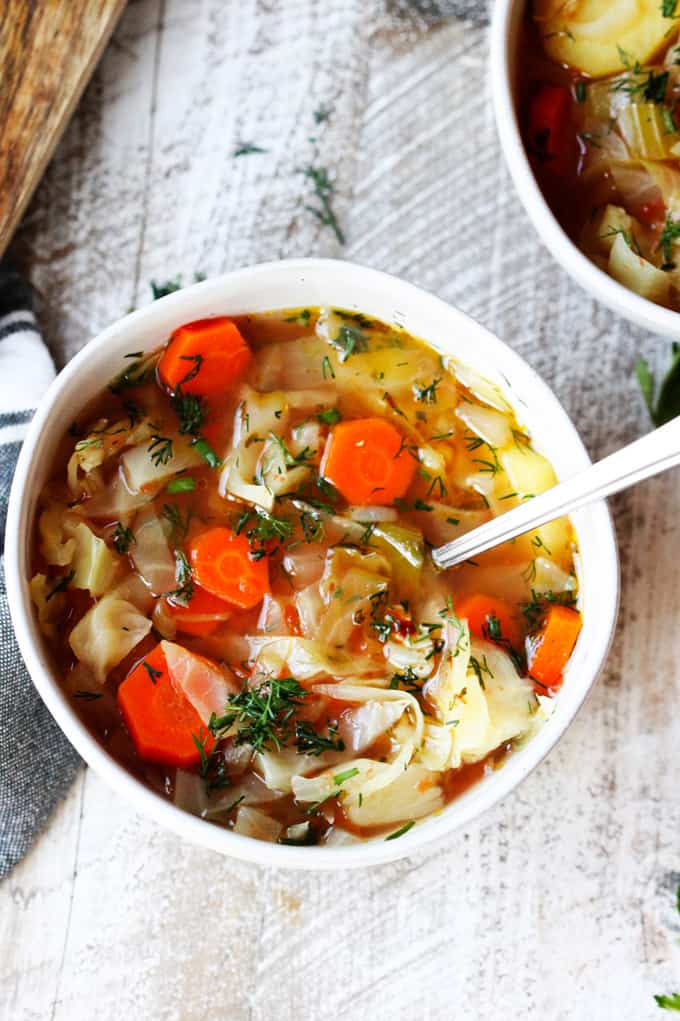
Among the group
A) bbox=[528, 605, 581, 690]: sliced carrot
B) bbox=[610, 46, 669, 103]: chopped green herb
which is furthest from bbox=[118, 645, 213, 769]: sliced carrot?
bbox=[610, 46, 669, 103]: chopped green herb

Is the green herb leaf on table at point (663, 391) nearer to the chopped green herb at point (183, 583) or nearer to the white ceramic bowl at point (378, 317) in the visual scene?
the white ceramic bowl at point (378, 317)

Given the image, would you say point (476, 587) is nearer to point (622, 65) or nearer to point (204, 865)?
point (204, 865)

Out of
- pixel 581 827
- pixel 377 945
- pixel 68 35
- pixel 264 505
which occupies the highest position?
pixel 68 35

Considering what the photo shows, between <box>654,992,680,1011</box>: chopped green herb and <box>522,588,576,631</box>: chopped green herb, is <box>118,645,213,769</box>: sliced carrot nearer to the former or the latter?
<box>522,588,576,631</box>: chopped green herb

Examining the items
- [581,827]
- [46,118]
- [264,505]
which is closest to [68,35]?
[46,118]

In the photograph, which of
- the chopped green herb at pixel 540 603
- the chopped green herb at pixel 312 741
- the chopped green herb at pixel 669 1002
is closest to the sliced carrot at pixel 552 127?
the chopped green herb at pixel 540 603
